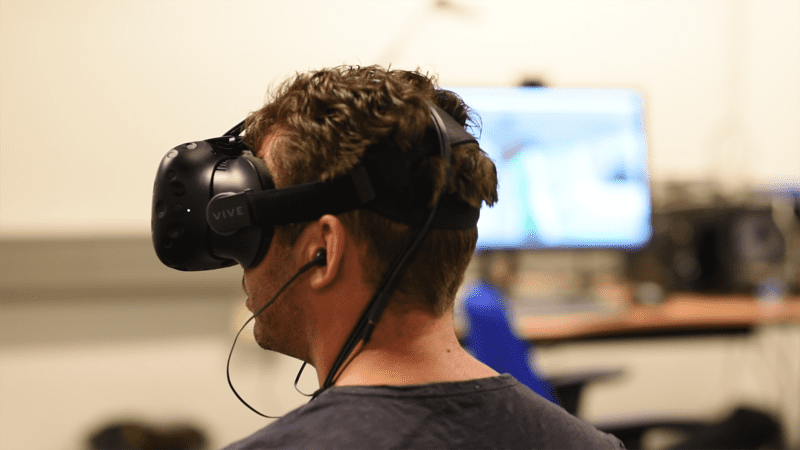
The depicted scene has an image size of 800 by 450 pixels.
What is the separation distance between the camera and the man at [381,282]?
1.81ft

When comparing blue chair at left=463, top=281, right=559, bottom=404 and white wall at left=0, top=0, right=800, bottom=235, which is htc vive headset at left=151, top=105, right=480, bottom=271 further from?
white wall at left=0, top=0, right=800, bottom=235

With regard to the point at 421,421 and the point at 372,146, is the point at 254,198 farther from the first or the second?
the point at 421,421

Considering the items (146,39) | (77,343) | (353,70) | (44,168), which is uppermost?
(146,39)

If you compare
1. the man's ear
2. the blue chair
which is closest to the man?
the man's ear

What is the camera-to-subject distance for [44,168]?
189cm

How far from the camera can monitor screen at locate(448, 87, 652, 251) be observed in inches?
63.8

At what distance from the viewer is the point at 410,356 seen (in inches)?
24.4

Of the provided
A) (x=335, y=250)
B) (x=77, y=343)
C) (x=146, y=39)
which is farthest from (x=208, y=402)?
(x=335, y=250)

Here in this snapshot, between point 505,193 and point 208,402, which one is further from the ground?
point 505,193

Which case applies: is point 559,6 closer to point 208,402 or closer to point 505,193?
point 505,193

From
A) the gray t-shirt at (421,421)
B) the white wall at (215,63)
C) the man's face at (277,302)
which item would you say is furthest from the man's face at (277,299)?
the white wall at (215,63)

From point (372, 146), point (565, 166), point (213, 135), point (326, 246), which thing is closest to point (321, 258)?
point (326, 246)

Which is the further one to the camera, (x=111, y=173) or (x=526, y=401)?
(x=111, y=173)

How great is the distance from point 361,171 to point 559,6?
1918 mm
